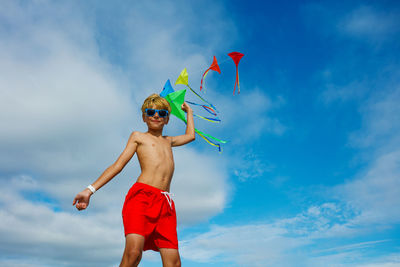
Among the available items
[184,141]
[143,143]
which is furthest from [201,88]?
[143,143]

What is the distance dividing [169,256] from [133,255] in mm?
533

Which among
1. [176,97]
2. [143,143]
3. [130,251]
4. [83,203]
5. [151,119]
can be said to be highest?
[176,97]

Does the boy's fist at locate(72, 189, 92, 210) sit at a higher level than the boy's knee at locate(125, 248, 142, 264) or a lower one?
higher

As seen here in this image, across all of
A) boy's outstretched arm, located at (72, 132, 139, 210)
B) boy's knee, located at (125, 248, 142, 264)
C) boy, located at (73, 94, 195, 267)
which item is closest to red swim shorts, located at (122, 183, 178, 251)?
boy, located at (73, 94, 195, 267)

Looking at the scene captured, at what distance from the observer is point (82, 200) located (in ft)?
14.4

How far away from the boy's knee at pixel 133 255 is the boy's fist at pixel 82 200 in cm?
80

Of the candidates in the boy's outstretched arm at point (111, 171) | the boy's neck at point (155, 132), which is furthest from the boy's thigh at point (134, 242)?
the boy's neck at point (155, 132)

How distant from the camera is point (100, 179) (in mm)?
4637

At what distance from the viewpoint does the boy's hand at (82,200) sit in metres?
4.36

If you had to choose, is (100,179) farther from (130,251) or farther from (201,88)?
(201,88)

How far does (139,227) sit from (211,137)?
228 centimetres

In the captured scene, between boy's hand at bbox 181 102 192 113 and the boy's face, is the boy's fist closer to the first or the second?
the boy's face

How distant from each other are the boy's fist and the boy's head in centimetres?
141

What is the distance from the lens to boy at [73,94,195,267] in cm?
438
